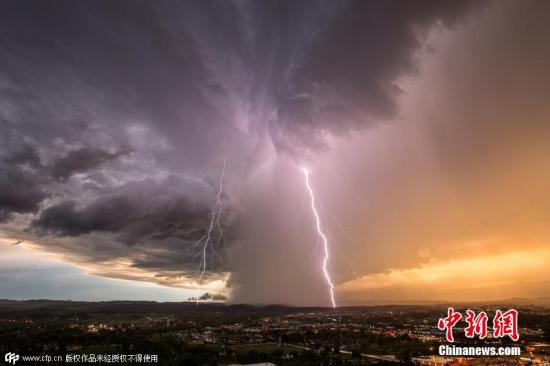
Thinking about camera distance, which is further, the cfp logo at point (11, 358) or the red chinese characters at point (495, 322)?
the cfp logo at point (11, 358)

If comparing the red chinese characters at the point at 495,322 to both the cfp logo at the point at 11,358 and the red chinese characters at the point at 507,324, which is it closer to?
the red chinese characters at the point at 507,324

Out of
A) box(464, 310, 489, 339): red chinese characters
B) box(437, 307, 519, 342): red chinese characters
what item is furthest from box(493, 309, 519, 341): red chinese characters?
box(464, 310, 489, 339): red chinese characters

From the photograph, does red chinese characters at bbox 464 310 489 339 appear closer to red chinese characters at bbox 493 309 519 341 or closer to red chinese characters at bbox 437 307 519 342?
red chinese characters at bbox 437 307 519 342

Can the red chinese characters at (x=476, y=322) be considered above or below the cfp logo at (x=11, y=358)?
above

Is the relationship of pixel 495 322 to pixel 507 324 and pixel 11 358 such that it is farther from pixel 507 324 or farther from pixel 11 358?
pixel 11 358

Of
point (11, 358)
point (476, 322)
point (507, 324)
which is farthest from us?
point (11, 358)

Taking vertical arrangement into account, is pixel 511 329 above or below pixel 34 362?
above

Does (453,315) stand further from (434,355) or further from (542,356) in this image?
(542,356)

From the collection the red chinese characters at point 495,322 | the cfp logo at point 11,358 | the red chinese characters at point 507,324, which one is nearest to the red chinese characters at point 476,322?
the red chinese characters at point 495,322

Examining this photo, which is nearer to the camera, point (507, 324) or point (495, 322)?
point (507, 324)

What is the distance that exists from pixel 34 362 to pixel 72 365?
7835mm

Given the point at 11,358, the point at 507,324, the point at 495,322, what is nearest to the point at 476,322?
the point at 495,322

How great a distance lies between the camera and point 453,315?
44219 mm

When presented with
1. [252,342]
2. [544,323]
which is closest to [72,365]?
[252,342]
